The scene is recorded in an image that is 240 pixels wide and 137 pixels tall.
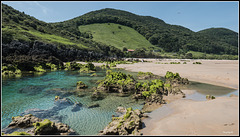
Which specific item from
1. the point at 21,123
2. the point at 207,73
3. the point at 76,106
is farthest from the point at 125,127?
the point at 207,73

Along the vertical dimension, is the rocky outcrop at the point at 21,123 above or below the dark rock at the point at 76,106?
above

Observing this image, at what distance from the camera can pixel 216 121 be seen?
31.8 ft

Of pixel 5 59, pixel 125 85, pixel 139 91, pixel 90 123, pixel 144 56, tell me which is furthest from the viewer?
pixel 144 56

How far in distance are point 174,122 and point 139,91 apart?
30.1 feet

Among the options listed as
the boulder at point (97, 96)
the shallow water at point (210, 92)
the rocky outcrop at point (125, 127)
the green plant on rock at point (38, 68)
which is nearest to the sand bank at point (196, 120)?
the rocky outcrop at point (125, 127)

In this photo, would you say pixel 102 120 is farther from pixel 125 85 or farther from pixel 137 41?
pixel 137 41

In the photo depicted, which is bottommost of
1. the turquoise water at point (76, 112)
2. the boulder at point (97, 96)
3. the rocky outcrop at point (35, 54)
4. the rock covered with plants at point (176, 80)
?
the turquoise water at point (76, 112)

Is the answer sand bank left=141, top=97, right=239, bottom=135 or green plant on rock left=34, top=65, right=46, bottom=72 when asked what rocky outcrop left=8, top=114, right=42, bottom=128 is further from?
green plant on rock left=34, top=65, right=46, bottom=72

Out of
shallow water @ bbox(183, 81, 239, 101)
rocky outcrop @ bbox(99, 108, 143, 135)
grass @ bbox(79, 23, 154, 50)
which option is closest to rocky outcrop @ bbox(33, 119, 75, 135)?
rocky outcrop @ bbox(99, 108, 143, 135)

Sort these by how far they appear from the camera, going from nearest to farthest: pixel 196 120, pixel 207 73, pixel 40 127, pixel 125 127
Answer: pixel 40 127, pixel 125 127, pixel 196 120, pixel 207 73

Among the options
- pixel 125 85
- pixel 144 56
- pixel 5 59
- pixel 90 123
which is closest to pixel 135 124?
pixel 90 123

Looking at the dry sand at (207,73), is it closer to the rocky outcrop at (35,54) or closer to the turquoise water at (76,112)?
the turquoise water at (76,112)

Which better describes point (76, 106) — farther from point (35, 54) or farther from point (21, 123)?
point (35, 54)

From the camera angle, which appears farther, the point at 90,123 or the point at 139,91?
the point at 139,91
